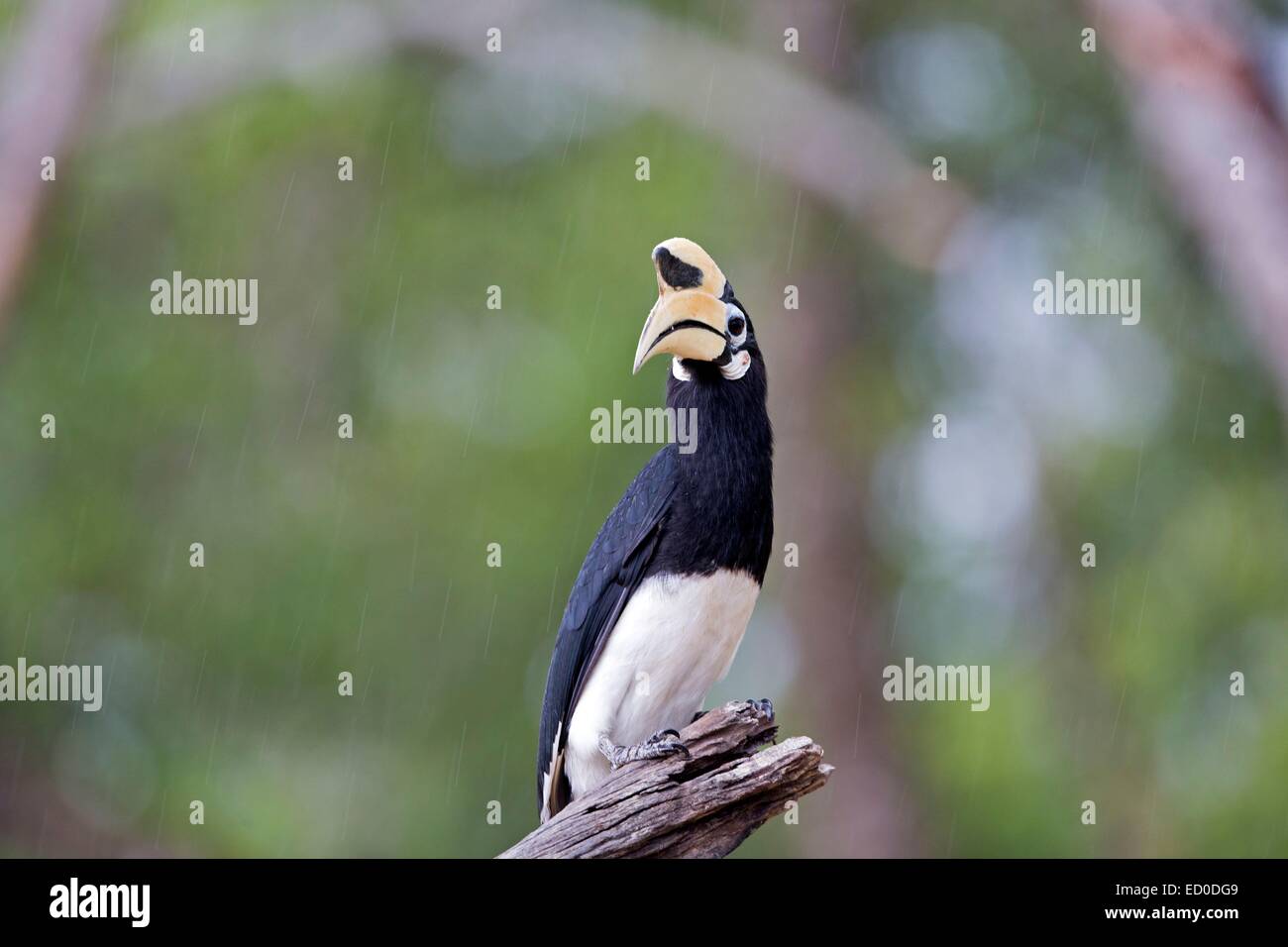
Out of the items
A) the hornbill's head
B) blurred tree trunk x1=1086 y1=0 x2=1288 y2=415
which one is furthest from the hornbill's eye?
blurred tree trunk x1=1086 y1=0 x2=1288 y2=415

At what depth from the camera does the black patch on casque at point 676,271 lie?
186 inches

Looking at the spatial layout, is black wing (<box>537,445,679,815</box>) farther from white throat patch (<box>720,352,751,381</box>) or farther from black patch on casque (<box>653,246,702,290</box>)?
black patch on casque (<box>653,246,702,290</box>)

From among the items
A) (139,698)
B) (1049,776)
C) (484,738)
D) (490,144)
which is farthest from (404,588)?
(1049,776)

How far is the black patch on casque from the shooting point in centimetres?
473

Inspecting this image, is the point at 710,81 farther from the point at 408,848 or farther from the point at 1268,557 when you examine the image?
the point at 408,848

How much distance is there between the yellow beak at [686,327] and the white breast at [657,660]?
2.42ft

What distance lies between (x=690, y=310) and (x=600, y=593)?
0.98 metres

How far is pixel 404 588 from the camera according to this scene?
11570 mm

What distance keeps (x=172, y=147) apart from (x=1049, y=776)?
342 inches

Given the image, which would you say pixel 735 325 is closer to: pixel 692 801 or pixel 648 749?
pixel 648 749

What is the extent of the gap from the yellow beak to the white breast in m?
0.74

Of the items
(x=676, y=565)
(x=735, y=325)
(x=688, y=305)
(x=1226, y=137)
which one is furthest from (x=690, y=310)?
(x=1226, y=137)

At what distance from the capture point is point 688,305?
4.69 meters

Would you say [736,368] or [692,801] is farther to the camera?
[736,368]
